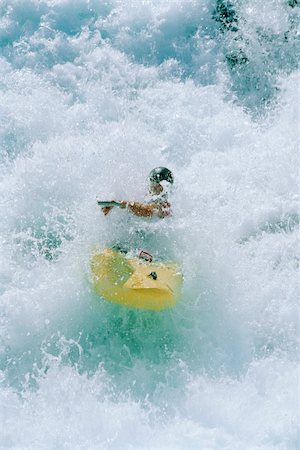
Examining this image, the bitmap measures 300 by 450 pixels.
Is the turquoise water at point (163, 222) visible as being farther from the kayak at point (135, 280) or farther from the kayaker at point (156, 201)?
the kayaker at point (156, 201)

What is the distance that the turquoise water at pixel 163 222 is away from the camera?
4723mm

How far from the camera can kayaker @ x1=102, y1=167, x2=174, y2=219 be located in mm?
5449

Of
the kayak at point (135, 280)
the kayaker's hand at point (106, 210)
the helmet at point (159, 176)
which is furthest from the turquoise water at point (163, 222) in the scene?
the helmet at point (159, 176)

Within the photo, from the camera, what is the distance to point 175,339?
5172 mm

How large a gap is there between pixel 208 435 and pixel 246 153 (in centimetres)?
399

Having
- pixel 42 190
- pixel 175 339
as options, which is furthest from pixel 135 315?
pixel 42 190

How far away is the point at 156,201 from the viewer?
5621 mm

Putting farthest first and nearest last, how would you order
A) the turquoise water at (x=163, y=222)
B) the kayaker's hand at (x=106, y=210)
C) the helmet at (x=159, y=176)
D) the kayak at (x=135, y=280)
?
the kayaker's hand at (x=106, y=210) < the helmet at (x=159, y=176) < the kayak at (x=135, y=280) < the turquoise water at (x=163, y=222)

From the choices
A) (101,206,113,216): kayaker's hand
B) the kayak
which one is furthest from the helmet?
the kayak

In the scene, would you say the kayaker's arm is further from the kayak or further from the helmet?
the kayak

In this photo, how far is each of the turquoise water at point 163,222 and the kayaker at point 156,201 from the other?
0.33 m

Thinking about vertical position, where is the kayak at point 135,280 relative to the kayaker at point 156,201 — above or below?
below

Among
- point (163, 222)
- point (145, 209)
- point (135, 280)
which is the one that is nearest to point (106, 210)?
point (145, 209)

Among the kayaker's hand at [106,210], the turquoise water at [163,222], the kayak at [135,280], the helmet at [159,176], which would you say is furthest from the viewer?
the kayaker's hand at [106,210]
